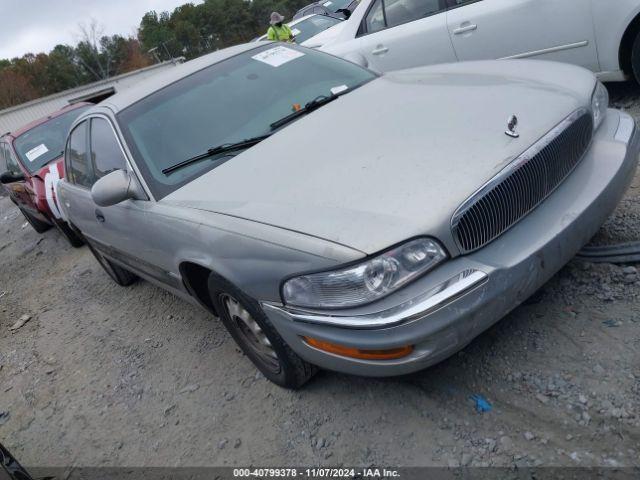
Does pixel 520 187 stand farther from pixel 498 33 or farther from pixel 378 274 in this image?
pixel 498 33

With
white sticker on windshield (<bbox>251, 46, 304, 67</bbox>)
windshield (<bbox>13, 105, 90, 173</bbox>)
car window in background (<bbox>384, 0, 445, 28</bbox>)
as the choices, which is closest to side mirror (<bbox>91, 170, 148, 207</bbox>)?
white sticker on windshield (<bbox>251, 46, 304, 67</bbox>)

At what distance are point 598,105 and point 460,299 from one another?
4.89 ft

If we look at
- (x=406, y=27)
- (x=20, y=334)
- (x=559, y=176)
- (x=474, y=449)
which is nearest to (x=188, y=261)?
(x=474, y=449)

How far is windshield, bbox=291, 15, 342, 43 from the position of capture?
33.4 ft

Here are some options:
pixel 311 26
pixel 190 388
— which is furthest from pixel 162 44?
pixel 190 388

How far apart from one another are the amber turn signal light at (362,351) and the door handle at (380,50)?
4.13 meters

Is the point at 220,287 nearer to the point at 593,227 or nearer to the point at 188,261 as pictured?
the point at 188,261

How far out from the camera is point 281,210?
7.18 feet

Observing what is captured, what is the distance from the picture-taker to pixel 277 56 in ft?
11.7

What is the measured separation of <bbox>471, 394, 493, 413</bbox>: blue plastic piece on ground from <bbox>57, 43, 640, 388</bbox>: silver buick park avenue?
385mm

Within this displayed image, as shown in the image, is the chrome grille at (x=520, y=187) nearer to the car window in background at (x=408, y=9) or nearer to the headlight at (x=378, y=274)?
the headlight at (x=378, y=274)

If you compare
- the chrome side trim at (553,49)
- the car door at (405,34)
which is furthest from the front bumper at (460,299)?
the car door at (405,34)

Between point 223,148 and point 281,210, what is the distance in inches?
33.6

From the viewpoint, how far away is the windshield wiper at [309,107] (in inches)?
119
